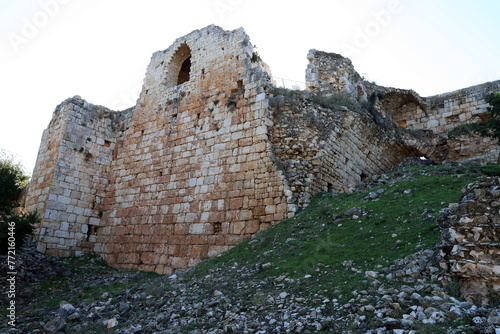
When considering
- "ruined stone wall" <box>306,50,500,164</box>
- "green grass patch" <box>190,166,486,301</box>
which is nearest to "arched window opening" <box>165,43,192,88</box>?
"ruined stone wall" <box>306,50,500,164</box>

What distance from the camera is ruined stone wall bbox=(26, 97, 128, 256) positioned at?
1197cm

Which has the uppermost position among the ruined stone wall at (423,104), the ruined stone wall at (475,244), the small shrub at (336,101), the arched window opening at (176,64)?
the arched window opening at (176,64)

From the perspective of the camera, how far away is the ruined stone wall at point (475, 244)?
12.5ft

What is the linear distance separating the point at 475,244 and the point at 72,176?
484 inches

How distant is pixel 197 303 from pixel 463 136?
474 inches

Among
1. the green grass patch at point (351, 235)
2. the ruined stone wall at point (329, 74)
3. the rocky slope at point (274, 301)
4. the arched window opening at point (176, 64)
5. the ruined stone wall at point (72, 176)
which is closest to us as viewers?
the rocky slope at point (274, 301)

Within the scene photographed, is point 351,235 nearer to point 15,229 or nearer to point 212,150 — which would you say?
point 212,150

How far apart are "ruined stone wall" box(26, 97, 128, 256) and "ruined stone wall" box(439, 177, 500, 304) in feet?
37.2

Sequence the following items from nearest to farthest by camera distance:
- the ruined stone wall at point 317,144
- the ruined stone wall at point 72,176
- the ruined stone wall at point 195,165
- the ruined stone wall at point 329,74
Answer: the ruined stone wall at point 317,144, the ruined stone wall at point 195,165, the ruined stone wall at point 72,176, the ruined stone wall at point 329,74

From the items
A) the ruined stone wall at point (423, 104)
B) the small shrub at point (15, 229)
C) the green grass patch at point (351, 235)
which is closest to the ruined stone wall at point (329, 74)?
the ruined stone wall at point (423, 104)

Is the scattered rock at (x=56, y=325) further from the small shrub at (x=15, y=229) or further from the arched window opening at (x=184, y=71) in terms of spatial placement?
the arched window opening at (x=184, y=71)

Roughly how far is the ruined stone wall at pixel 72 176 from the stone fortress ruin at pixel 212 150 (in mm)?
38

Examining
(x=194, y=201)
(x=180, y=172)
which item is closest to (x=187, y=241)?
(x=194, y=201)

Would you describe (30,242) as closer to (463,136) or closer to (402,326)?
(402,326)
